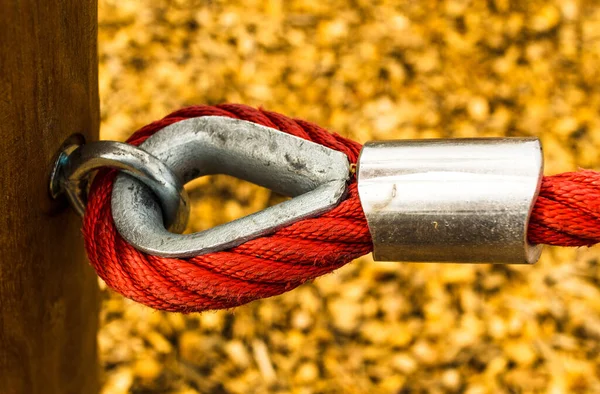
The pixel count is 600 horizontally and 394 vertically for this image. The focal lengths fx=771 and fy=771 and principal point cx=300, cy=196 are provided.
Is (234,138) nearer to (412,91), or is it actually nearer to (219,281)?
(219,281)

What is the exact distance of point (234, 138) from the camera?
744mm

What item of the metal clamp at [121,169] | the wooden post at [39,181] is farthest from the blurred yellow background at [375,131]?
the metal clamp at [121,169]

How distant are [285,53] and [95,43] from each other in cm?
158

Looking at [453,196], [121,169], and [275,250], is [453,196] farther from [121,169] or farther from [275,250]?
[121,169]

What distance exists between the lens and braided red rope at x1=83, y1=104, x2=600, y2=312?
0.65m

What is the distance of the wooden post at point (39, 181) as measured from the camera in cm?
68

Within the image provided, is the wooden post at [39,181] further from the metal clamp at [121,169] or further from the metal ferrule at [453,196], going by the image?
the metal ferrule at [453,196]

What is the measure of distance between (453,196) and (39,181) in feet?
1.29

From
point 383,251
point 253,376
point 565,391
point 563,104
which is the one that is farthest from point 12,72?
point 563,104

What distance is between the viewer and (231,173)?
0.78 metres

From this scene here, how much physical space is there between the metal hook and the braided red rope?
11mm

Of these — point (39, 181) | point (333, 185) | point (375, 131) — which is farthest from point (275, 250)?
point (375, 131)

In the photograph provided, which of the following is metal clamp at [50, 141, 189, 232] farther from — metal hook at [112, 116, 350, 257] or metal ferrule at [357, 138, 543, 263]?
metal ferrule at [357, 138, 543, 263]

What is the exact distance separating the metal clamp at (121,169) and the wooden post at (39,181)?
0.8 inches
